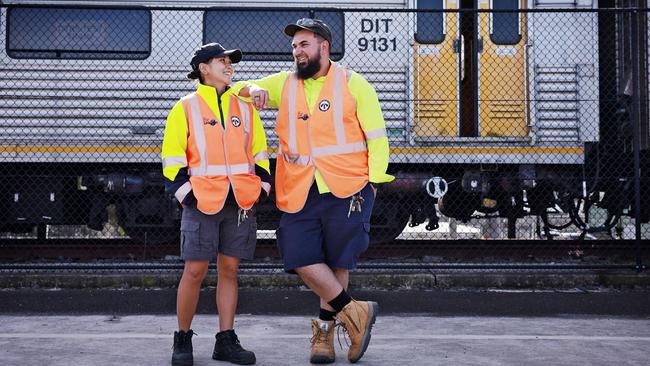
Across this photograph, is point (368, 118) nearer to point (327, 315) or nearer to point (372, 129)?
point (372, 129)

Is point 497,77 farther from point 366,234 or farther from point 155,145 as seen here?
point 366,234

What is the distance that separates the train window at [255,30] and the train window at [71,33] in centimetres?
77

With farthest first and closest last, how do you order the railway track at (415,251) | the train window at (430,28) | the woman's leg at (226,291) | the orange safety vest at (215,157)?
the train window at (430,28) → the railway track at (415,251) → the woman's leg at (226,291) → the orange safety vest at (215,157)

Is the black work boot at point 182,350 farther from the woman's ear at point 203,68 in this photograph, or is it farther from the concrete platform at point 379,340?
the woman's ear at point 203,68

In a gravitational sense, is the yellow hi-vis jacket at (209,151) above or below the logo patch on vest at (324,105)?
below

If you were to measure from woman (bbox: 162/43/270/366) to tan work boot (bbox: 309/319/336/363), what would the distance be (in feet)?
1.13

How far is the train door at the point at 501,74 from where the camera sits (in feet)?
30.9

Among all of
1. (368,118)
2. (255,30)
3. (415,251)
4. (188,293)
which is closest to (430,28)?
(255,30)

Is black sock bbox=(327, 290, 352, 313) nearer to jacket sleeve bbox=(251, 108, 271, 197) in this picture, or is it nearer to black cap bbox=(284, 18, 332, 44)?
jacket sleeve bbox=(251, 108, 271, 197)

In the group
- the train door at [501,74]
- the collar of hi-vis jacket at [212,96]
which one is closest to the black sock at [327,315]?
the collar of hi-vis jacket at [212,96]

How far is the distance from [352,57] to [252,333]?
15.2 ft

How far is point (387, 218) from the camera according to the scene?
31.9ft

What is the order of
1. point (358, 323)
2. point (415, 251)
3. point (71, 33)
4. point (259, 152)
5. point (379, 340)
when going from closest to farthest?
point (358, 323) → point (259, 152) → point (379, 340) → point (71, 33) → point (415, 251)

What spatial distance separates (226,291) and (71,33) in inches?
217
